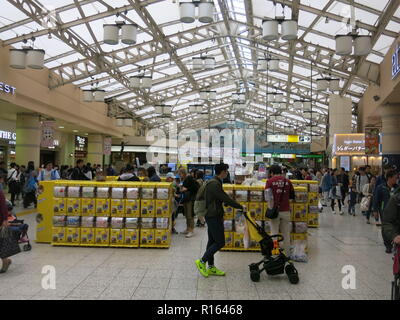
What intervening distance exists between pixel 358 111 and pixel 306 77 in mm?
3547

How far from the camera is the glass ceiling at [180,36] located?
37.7 ft

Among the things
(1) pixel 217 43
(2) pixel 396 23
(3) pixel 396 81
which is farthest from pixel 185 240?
(1) pixel 217 43

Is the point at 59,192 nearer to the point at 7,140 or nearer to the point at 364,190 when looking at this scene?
the point at 364,190

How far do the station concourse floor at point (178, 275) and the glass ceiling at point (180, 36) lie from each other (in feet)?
25.0

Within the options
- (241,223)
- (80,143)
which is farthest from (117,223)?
(80,143)

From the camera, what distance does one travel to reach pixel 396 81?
10273 millimetres

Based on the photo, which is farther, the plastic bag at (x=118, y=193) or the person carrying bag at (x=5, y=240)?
the plastic bag at (x=118, y=193)

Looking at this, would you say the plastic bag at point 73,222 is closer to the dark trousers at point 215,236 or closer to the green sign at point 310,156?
the dark trousers at point 215,236

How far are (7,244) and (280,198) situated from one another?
4024 millimetres

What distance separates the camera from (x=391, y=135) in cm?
1292

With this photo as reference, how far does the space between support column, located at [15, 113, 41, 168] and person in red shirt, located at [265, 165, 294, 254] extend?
12824mm

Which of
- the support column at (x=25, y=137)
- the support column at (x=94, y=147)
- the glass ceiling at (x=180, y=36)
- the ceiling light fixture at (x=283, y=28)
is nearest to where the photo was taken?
the ceiling light fixture at (x=283, y=28)

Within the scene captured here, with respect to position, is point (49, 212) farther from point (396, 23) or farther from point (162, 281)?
point (396, 23)

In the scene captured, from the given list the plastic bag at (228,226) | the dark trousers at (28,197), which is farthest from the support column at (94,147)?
the plastic bag at (228,226)
